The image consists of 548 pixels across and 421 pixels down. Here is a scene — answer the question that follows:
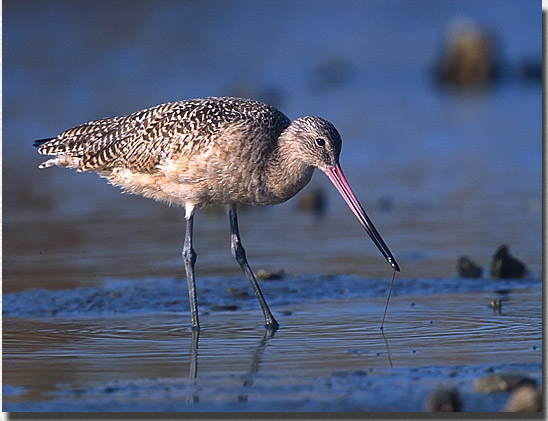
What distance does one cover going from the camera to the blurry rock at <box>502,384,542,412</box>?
4992mm

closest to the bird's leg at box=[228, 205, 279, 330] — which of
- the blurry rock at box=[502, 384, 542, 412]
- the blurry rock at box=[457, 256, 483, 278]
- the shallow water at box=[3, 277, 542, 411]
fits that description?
the shallow water at box=[3, 277, 542, 411]

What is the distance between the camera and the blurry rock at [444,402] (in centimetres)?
512

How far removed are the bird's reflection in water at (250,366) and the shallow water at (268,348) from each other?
0.5 inches

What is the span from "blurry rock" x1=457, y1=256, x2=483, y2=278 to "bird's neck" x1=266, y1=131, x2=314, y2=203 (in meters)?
1.49

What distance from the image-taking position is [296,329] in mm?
6961

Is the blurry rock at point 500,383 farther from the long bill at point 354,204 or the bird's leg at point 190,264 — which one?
the bird's leg at point 190,264

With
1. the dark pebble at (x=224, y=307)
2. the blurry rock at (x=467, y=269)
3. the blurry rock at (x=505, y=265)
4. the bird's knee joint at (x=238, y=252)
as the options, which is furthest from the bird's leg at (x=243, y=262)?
the blurry rock at (x=505, y=265)

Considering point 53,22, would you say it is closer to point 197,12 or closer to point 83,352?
point 197,12

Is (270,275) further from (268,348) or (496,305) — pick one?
(268,348)

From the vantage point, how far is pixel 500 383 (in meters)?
5.35

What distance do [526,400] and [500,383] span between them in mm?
336

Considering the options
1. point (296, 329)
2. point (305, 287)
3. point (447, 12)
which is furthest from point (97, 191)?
point (447, 12)

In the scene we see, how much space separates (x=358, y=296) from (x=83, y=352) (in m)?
2.11

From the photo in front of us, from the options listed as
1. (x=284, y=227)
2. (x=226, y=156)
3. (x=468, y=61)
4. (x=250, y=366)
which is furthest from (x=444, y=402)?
(x=468, y=61)
